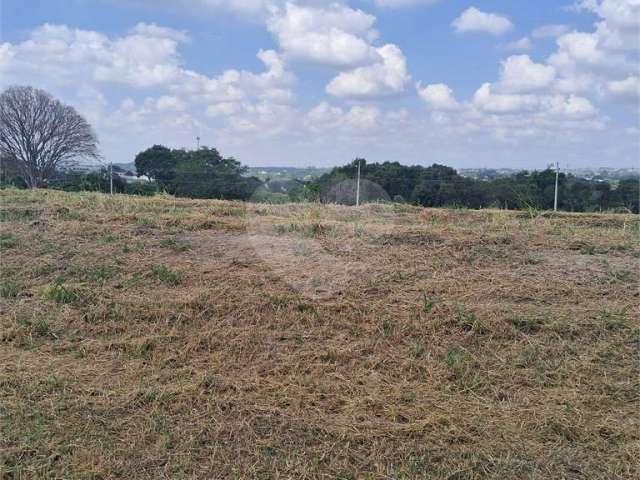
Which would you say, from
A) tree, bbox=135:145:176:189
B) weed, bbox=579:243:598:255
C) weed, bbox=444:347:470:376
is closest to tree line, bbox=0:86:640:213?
tree, bbox=135:145:176:189

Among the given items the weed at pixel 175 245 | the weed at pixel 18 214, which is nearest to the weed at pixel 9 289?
the weed at pixel 175 245

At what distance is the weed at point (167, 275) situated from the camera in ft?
13.5

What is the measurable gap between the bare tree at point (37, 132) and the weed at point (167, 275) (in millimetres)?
14102

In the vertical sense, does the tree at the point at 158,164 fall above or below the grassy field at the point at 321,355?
above

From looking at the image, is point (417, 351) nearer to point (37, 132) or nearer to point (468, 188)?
point (468, 188)

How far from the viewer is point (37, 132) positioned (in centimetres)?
1659

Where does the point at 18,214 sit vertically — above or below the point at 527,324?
above

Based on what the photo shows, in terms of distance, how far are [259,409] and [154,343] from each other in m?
1.05

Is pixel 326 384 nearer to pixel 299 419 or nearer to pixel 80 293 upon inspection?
pixel 299 419

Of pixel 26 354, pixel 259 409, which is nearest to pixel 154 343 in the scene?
pixel 26 354

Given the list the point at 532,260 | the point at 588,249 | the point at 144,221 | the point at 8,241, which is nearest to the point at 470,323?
the point at 532,260

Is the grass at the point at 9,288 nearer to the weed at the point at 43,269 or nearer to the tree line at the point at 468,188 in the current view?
the weed at the point at 43,269

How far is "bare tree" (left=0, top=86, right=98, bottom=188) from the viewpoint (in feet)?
53.3

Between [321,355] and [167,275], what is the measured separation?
1684 millimetres
